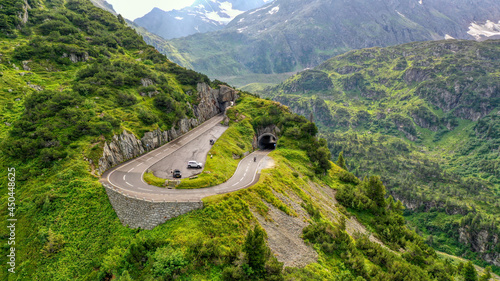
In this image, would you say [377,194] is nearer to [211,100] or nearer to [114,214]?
[114,214]

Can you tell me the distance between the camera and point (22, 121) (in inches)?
1886

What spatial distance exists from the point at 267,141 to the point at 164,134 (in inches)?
1875

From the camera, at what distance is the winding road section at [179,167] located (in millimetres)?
40750

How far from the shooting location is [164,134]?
71.9 meters

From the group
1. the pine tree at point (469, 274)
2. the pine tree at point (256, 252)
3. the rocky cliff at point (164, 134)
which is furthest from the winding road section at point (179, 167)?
the pine tree at point (469, 274)

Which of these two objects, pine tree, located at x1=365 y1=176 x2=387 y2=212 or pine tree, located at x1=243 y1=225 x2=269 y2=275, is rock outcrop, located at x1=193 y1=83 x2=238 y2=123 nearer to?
pine tree, located at x1=365 y1=176 x2=387 y2=212

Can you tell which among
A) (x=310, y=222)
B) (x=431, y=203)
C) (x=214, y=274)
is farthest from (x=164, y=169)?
(x=431, y=203)

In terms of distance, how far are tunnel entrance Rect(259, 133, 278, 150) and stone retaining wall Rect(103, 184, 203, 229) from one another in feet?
207

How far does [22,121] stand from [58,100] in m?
9.10

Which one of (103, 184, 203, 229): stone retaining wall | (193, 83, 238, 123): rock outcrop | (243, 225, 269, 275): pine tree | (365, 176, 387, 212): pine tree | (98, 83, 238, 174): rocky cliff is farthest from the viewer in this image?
(193, 83, 238, 123): rock outcrop

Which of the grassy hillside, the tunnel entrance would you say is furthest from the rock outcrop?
the tunnel entrance

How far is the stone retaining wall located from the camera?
3531 centimetres

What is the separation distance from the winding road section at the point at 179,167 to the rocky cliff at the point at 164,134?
69.5 inches

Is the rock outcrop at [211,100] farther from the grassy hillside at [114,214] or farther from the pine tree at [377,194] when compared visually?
the pine tree at [377,194]
